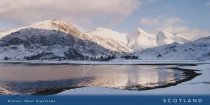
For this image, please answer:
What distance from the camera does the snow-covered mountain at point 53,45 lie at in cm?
1081

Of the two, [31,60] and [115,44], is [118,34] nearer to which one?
[115,44]

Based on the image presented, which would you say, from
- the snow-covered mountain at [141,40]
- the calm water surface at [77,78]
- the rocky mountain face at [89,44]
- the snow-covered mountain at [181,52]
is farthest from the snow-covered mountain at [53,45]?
the snow-covered mountain at [181,52]

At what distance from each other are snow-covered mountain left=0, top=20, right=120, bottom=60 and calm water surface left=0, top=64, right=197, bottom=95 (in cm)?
17

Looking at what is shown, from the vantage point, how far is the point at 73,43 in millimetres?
10867

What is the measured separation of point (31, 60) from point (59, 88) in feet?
2.03

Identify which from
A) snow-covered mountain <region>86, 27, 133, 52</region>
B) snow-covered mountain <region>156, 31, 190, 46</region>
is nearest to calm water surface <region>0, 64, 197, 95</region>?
snow-covered mountain <region>86, 27, 133, 52</region>

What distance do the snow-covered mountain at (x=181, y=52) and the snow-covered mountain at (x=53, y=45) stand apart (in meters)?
0.56

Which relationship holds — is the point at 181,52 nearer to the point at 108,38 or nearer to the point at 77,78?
the point at 108,38

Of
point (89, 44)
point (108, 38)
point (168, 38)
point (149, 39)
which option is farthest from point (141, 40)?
point (89, 44)

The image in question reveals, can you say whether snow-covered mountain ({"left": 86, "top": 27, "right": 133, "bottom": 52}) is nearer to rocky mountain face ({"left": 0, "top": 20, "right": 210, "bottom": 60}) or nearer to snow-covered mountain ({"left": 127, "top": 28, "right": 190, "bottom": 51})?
rocky mountain face ({"left": 0, "top": 20, "right": 210, "bottom": 60})

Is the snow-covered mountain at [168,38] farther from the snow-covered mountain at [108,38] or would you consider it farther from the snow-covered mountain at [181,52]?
the snow-covered mountain at [108,38]

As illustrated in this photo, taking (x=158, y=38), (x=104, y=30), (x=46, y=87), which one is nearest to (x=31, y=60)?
(x=46, y=87)
